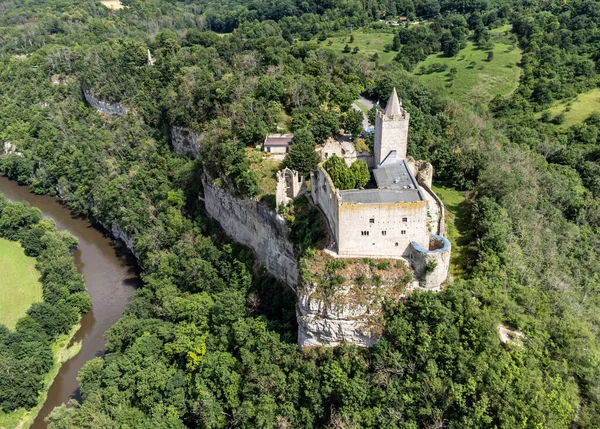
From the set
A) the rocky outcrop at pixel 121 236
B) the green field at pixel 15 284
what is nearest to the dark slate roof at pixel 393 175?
the rocky outcrop at pixel 121 236

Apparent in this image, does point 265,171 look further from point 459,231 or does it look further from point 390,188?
point 459,231

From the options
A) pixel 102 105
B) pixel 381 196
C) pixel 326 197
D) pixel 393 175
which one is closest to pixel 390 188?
pixel 381 196

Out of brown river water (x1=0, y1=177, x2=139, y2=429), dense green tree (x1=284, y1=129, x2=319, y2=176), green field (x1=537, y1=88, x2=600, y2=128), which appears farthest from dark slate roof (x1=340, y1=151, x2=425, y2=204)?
green field (x1=537, y1=88, x2=600, y2=128)

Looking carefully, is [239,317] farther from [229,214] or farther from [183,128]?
[183,128]

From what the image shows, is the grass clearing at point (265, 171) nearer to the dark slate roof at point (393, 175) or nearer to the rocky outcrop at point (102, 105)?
the dark slate roof at point (393, 175)

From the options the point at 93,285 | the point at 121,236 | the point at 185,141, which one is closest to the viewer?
the point at 93,285

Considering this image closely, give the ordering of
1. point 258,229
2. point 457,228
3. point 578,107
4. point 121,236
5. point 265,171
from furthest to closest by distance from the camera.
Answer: point 578,107 < point 121,236 < point 265,171 < point 258,229 < point 457,228

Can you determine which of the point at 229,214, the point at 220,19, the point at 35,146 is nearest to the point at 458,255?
the point at 229,214
